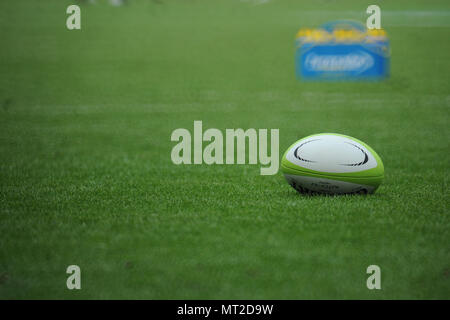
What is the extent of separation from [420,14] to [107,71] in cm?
2337

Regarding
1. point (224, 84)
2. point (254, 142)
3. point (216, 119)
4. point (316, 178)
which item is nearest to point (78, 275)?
point (316, 178)

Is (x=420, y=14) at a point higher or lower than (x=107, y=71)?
higher

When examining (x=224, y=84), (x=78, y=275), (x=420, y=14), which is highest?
(x=420, y=14)

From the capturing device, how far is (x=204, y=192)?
24.1 feet

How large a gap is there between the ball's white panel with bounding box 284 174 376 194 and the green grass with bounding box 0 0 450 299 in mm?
106

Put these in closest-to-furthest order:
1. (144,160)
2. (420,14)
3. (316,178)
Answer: (316,178) → (144,160) → (420,14)

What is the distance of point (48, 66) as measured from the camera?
2325cm

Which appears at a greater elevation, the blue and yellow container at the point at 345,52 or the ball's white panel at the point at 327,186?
the blue and yellow container at the point at 345,52

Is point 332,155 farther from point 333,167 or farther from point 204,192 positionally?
point 204,192

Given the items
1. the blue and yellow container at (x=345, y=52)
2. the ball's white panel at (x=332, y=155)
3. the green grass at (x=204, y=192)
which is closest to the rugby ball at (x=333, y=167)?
the ball's white panel at (x=332, y=155)

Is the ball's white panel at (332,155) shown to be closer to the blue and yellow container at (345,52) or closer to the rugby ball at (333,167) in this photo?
the rugby ball at (333,167)

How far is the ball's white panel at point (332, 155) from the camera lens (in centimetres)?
660

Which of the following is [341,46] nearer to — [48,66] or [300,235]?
[48,66]

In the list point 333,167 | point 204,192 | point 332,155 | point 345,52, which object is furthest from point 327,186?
point 345,52
